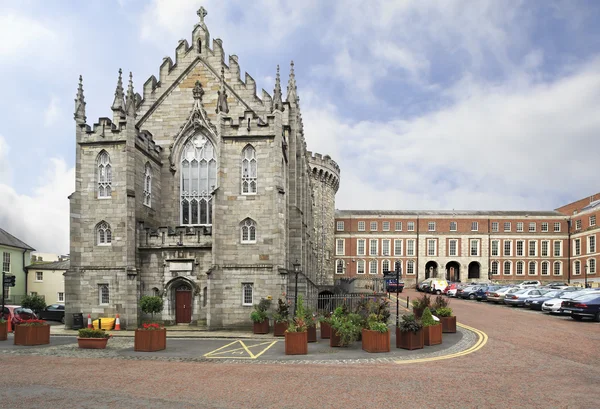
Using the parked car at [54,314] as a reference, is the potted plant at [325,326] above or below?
above

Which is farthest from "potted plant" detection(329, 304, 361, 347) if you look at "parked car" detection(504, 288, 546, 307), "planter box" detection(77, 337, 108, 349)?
"parked car" detection(504, 288, 546, 307)

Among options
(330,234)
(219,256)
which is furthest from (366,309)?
(330,234)

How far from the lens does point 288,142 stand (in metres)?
29.6

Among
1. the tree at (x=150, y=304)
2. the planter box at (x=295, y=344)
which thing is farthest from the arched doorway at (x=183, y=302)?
the planter box at (x=295, y=344)

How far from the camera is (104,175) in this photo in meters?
26.1

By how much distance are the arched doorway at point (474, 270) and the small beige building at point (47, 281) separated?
184 ft

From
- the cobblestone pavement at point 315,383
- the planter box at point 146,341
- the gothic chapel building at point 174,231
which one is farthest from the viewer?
the gothic chapel building at point 174,231

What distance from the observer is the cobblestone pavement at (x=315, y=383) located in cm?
1039

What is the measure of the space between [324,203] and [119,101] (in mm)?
36152

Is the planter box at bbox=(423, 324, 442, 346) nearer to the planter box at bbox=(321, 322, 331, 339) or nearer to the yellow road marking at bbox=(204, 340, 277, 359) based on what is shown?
the planter box at bbox=(321, 322, 331, 339)

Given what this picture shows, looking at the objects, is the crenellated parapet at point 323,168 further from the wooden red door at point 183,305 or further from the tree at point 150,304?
the tree at point 150,304

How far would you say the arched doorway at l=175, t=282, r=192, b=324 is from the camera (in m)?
26.0

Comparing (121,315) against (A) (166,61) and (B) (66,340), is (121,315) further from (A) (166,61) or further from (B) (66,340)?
(A) (166,61)

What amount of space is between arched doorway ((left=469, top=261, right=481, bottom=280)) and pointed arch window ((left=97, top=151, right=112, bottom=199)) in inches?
2417
